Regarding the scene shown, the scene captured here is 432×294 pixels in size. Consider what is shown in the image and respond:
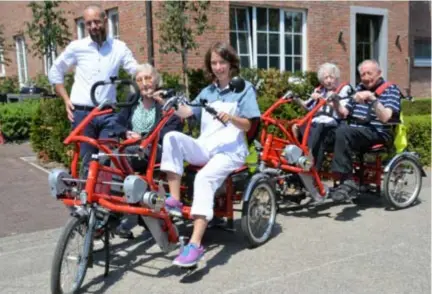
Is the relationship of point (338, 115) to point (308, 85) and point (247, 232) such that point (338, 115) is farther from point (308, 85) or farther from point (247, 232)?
point (308, 85)

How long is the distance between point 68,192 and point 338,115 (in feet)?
10.9

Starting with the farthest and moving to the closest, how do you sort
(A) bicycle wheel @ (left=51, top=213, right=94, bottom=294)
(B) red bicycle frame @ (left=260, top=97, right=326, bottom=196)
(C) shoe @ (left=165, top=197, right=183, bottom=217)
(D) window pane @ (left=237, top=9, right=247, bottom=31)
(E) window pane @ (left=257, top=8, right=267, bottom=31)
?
(E) window pane @ (left=257, top=8, right=267, bottom=31) → (D) window pane @ (left=237, top=9, right=247, bottom=31) → (B) red bicycle frame @ (left=260, top=97, right=326, bottom=196) → (C) shoe @ (left=165, top=197, right=183, bottom=217) → (A) bicycle wheel @ (left=51, top=213, right=94, bottom=294)

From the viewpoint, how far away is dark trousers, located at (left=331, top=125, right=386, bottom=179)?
19.1 feet

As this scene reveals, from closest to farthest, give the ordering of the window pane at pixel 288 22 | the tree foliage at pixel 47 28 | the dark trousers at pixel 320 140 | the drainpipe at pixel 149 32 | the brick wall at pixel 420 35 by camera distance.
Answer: the dark trousers at pixel 320 140 < the drainpipe at pixel 149 32 < the tree foliage at pixel 47 28 < the window pane at pixel 288 22 < the brick wall at pixel 420 35

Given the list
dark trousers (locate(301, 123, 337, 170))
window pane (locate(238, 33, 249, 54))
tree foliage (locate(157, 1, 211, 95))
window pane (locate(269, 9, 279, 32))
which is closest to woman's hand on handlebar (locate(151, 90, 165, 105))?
dark trousers (locate(301, 123, 337, 170))

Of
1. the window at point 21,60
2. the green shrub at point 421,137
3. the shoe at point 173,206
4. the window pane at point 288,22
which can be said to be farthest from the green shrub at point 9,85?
the shoe at point 173,206

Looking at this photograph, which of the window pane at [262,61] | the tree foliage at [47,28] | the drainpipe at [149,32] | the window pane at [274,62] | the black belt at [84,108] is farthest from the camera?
the window pane at [274,62]

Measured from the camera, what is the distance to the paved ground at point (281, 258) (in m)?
4.08

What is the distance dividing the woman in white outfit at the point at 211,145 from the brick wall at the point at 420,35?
50.3ft

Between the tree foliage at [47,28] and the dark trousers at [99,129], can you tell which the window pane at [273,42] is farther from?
the dark trousers at [99,129]

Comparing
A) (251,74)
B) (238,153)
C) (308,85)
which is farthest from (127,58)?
(251,74)

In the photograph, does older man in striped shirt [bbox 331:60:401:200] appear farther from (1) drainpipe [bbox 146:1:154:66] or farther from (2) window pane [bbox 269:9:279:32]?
(2) window pane [bbox 269:9:279:32]

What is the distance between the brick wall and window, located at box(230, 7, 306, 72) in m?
5.66

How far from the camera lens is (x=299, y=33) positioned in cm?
1509
